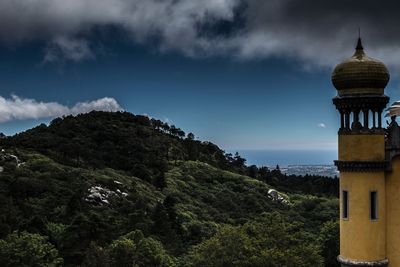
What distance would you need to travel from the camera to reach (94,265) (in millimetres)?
31047

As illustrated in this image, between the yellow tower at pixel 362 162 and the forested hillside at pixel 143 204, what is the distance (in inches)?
578

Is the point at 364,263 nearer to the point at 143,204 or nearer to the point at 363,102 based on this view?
the point at 363,102

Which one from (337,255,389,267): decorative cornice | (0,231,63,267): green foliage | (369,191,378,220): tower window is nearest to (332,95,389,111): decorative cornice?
(369,191,378,220): tower window

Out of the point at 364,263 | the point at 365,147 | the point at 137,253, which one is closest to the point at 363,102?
the point at 365,147

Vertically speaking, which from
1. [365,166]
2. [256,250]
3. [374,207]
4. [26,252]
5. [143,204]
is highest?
[365,166]

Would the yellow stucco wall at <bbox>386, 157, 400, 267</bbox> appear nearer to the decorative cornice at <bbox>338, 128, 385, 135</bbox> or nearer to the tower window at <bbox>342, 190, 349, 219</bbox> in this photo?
the decorative cornice at <bbox>338, 128, 385, 135</bbox>

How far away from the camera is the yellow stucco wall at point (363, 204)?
1681cm

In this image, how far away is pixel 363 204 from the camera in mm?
16891

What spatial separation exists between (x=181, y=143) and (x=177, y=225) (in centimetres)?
5417

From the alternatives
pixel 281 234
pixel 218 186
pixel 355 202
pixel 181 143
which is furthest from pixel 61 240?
pixel 181 143

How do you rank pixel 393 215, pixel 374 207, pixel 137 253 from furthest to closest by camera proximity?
pixel 137 253 < pixel 393 215 < pixel 374 207

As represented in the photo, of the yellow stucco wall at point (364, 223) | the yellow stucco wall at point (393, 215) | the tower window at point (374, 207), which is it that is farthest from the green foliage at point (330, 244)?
the tower window at point (374, 207)

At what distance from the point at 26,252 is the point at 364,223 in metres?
22.4

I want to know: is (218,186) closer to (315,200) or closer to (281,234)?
(315,200)
